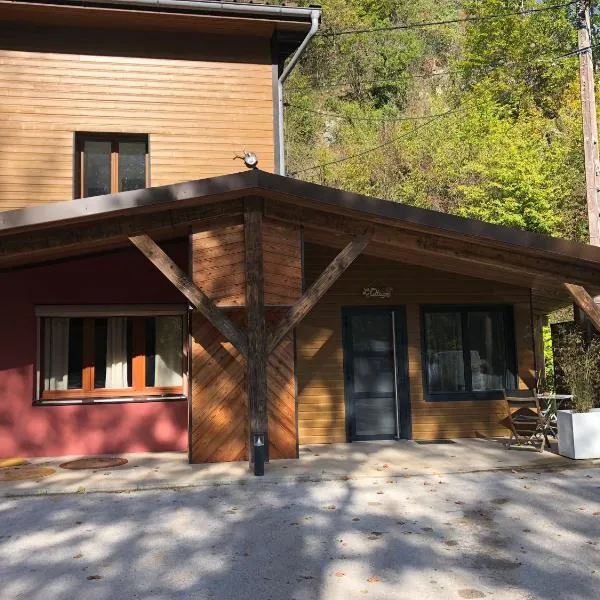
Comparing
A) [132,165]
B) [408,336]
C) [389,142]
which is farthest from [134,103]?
[389,142]

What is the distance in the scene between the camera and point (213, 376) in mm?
7930

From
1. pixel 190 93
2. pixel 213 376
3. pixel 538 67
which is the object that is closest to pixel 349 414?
pixel 213 376

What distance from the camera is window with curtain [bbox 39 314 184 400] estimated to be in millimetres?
9008

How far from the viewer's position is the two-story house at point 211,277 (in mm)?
7609

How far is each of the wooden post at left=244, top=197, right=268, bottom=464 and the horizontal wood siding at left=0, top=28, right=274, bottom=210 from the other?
2.64 metres

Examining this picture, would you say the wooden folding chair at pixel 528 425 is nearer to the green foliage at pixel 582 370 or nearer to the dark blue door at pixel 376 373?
the green foliage at pixel 582 370

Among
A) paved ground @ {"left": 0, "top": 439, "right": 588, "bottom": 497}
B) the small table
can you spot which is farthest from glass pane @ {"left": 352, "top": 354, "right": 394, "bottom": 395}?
the small table

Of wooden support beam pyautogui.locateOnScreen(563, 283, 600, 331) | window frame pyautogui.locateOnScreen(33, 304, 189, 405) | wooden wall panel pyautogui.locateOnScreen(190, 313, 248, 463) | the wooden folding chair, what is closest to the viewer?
wooden support beam pyautogui.locateOnScreen(563, 283, 600, 331)

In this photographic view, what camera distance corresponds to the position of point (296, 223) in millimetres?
7828

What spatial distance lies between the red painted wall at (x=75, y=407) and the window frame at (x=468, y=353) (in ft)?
13.3

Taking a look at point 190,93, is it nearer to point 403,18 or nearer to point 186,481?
point 186,481

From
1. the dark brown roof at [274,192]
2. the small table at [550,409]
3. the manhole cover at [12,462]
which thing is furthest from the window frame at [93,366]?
the small table at [550,409]

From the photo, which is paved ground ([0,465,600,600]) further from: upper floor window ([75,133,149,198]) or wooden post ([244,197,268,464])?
upper floor window ([75,133,149,198])

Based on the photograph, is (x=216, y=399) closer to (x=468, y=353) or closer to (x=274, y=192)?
(x=274, y=192)
